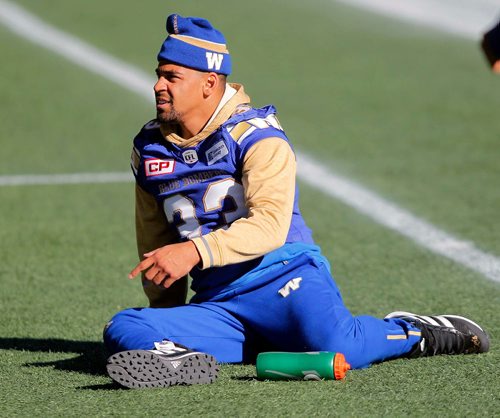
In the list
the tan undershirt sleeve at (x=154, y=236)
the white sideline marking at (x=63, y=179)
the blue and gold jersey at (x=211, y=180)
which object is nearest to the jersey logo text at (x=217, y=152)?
the blue and gold jersey at (x=211, y=180)

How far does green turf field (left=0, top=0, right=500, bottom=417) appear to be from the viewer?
459 centimetres

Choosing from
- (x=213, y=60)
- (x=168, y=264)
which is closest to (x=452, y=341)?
(x=168, y=264)

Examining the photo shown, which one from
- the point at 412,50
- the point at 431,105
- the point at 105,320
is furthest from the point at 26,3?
the point at 105,320

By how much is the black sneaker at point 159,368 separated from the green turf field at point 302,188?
0.05 m

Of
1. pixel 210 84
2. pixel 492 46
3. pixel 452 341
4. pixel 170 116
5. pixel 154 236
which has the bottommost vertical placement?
pixel 452 341

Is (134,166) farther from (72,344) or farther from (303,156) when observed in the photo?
(303,156)

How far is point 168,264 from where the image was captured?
15.2 feet

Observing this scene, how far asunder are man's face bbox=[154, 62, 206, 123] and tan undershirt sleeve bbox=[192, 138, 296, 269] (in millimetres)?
373

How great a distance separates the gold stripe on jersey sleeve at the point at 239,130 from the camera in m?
5.11

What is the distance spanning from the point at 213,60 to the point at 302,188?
413 centimetres

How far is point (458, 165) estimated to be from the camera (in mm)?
9992

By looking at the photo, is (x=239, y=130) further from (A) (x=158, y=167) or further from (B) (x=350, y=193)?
(B) (x=350, y=193)

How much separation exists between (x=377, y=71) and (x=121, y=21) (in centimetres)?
446

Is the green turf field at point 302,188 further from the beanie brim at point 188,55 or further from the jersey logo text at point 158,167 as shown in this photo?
the beanie brim at point 188,55
